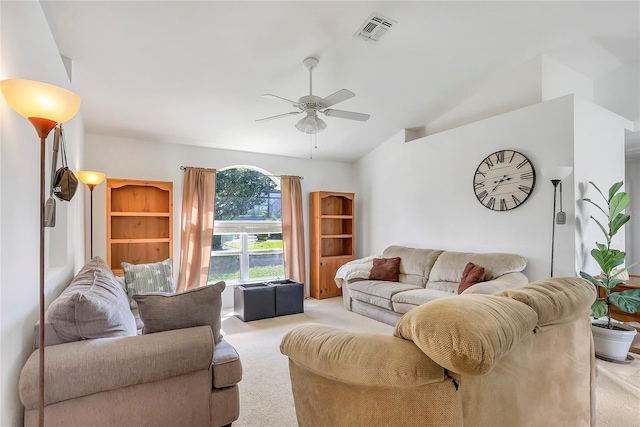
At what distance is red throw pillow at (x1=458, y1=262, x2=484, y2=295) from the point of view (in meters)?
3.57

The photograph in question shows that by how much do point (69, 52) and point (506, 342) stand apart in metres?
3.66

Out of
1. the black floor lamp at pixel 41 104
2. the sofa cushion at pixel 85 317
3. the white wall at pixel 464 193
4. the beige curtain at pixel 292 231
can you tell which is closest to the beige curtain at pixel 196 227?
the beige curtain at pixel 292 231

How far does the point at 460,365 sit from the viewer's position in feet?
2.95

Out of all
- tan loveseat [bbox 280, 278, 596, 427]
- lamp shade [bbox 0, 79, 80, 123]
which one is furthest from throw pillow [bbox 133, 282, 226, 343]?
lamp shade [bbox 0, 79, 80, 123]

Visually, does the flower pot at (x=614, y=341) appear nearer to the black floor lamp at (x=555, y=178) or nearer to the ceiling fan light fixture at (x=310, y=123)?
the black floor lamp at (x=555, y=178)

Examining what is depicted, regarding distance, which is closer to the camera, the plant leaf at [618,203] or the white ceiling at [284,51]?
the white ceiling at [284,51]

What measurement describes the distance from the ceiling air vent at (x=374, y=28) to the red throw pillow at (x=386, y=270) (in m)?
2.94

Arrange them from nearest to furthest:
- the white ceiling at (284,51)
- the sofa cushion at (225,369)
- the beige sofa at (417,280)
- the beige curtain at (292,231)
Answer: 1. the sofa cushion at (225,369)
2. the white ceiling at (284,51)
3. the beige sofa at (417,280)
4. the beige curtain at (292,231)

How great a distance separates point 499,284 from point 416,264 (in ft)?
4.47

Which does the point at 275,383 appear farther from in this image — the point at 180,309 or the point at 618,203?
the point at 618,203

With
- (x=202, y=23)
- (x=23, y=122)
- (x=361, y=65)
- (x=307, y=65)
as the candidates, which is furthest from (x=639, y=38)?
(x=23, y=122)

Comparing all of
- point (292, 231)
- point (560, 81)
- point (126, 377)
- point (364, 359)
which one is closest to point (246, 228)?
point (292, 231)

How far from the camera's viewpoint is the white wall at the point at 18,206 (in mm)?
1342

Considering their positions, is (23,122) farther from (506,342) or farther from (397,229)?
(397,229)
